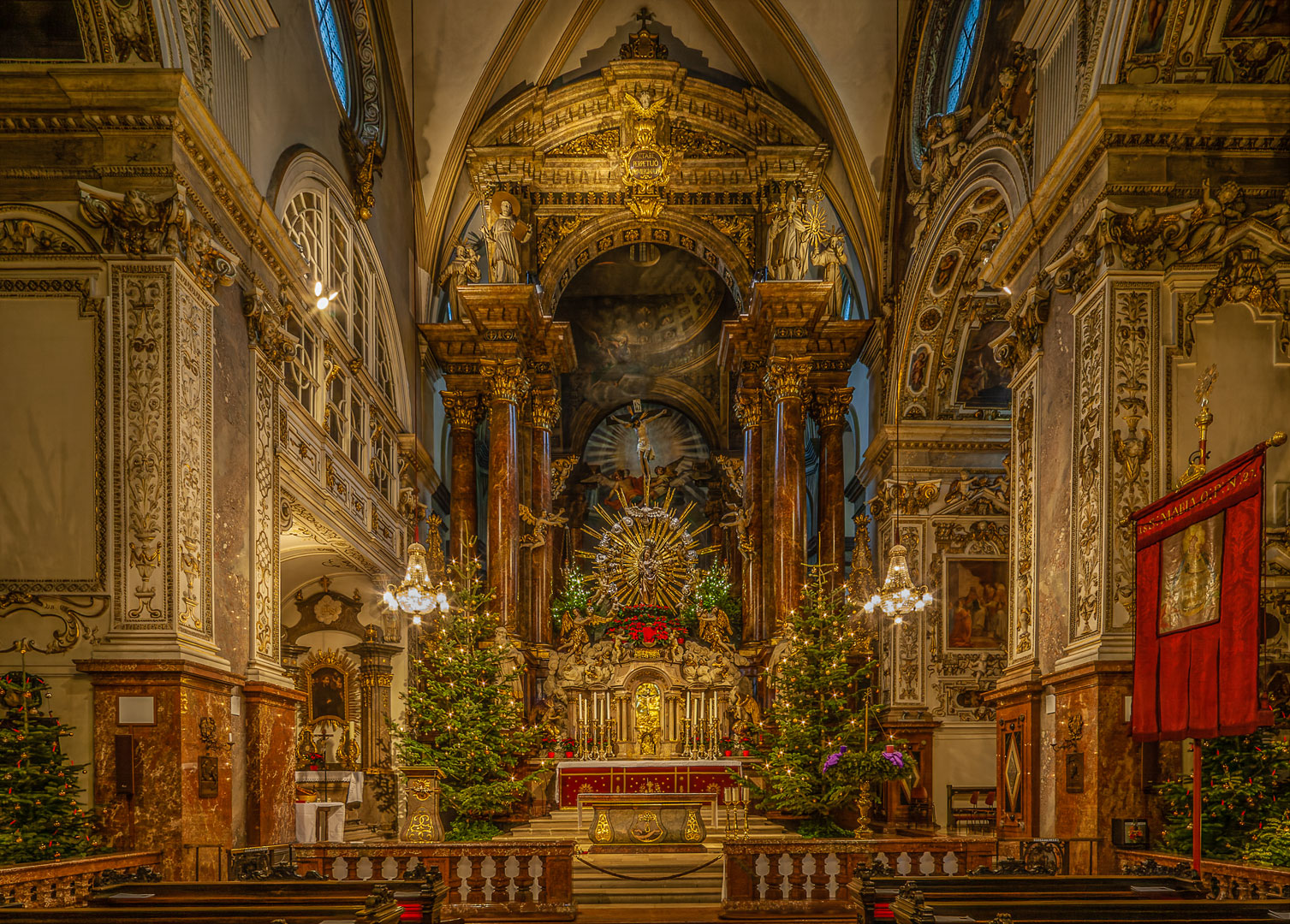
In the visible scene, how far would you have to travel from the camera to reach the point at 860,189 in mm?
22281

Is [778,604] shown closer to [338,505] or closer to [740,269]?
[740,269]

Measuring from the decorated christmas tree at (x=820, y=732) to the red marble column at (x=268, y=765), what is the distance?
18.8 ft

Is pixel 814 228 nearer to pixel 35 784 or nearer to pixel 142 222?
pixel 142 222

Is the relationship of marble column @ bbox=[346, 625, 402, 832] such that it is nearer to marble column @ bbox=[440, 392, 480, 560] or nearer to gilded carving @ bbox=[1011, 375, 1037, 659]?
marble column @ bbox=[440, 392, 480, 560]

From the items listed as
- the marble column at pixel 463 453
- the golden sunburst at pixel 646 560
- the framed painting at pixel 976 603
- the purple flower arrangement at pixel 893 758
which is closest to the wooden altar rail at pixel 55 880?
the purple flower arrangement at pixel 893 758

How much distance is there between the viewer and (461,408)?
23.0 meters

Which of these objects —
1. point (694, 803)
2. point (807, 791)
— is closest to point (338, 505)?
point (694, 803)

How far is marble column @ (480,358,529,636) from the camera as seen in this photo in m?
20.8

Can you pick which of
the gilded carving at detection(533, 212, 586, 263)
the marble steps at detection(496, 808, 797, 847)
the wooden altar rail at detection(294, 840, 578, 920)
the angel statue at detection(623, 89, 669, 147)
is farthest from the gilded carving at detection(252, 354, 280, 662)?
the angel statue at detection(623, 89, 669, 147)

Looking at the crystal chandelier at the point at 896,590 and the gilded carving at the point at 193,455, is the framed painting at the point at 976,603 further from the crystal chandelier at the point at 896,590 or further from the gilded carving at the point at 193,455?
the gilded carving at the point at 193,455

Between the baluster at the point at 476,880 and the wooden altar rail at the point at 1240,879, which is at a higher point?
the wooden altar rail at the point at 1240,879

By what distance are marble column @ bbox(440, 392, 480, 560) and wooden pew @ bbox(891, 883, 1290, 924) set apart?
16.2 metres

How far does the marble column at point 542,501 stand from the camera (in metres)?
22.7

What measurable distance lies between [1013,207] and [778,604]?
30.3ft
